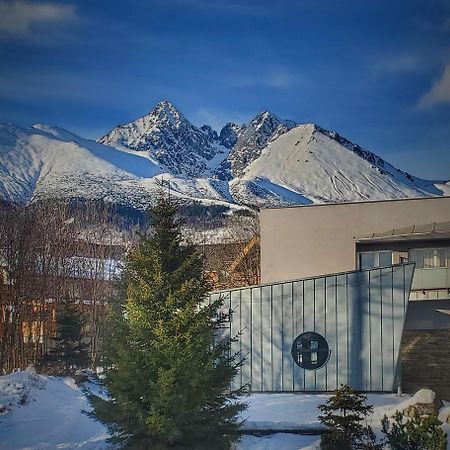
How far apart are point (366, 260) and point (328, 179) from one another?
53.3 ft

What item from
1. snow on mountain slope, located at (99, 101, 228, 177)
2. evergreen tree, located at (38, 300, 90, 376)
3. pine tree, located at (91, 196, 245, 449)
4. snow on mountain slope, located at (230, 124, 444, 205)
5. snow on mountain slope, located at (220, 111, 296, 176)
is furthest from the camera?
snow on mountain slope, located at (220, 111, 296, 176)

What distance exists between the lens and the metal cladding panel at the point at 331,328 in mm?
7539

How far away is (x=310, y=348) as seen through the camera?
300 inches

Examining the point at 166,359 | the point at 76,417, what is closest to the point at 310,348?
the point at 76,417

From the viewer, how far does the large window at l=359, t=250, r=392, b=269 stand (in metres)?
9.60

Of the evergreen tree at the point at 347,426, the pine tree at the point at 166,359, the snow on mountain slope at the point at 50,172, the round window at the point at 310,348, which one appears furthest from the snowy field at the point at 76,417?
the snow on mountain slope at the point at 50,172

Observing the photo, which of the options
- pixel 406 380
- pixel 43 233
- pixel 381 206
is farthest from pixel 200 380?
pixel 43 233

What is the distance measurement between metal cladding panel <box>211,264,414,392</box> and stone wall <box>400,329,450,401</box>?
128cm

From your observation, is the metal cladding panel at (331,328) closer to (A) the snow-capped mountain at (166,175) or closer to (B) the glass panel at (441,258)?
(B) the glass panel at (441,258)

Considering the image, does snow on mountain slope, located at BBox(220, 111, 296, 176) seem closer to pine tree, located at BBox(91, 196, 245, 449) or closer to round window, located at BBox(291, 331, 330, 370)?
round window, located at BBox(291, 331, 330, 370)

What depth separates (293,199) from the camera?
105 feet

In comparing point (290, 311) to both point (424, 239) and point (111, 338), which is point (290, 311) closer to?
point (424, 239)

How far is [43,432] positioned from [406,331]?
510cm

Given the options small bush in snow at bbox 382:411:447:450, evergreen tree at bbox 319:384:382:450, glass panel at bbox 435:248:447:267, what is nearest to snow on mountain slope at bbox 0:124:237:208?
evergreen tree at bbox 319:384:382:450
